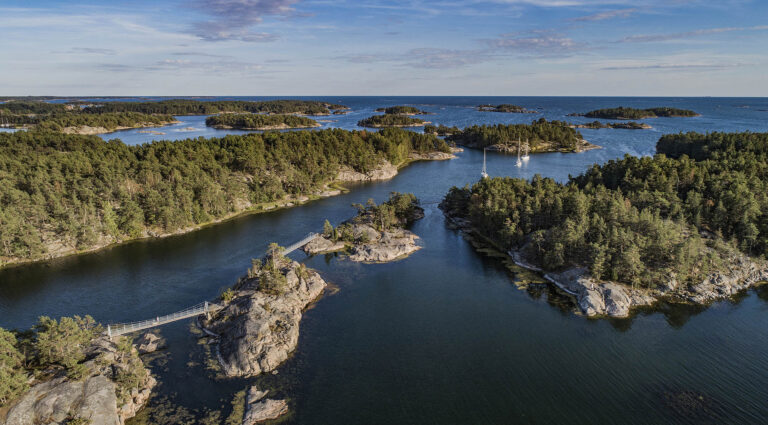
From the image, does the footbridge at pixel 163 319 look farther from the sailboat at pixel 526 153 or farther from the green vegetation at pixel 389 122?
the green vegetation at pixel 389 122

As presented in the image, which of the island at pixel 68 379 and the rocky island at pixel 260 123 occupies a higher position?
the rocky island at pixel 260 123

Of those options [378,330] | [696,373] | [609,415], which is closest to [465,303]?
[378,330]

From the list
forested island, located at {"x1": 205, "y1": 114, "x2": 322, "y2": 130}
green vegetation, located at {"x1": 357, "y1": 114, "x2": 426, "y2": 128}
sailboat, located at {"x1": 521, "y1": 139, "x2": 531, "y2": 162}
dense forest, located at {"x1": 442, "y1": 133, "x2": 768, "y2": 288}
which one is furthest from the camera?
green vegetation, located at {"x1": 357, "y1": 114, "x2": 426, "y2": 128}

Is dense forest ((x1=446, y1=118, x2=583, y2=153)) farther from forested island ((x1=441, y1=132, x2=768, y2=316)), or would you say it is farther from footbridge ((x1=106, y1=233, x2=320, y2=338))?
Result: footbridge ((x1=106, y1=233, x2=320, y2=338))

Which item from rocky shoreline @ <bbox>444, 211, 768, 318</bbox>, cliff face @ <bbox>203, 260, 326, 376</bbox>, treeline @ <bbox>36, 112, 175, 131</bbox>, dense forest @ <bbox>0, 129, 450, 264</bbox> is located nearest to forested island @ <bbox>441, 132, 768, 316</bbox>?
rocky shoreline @ <bbox>444, 211, 768, 318</bbox>

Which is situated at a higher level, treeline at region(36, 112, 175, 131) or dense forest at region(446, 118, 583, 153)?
treeline at region(36, 112, 175, 131)

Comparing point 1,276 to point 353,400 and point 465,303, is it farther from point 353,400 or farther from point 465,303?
point 465,303

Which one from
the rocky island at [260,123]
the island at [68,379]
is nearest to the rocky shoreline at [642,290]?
the island at [68,379]
